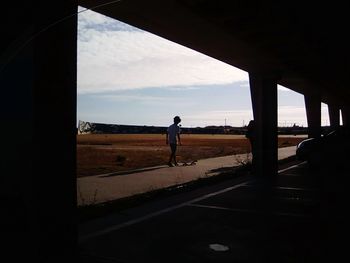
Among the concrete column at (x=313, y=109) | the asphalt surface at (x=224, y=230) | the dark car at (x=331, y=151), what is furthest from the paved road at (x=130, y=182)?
the concrete column at (x=313, y=109)

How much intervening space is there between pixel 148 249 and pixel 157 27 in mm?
5736

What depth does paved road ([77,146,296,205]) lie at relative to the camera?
959cm

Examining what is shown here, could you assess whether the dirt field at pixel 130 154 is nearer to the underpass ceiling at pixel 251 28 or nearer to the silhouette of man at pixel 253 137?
the silhouette of man at pixel 253 137

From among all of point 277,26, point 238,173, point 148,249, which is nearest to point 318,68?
point 238,173

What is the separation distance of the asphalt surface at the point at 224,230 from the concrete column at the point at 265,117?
4.63m

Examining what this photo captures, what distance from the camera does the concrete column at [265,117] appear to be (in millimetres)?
15664

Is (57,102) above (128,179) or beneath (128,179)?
above

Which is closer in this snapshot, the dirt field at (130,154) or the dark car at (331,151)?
the dark car at (331,151)

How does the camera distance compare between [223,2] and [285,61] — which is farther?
[285,61]

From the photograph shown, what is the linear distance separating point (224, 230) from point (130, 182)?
513 centimetres

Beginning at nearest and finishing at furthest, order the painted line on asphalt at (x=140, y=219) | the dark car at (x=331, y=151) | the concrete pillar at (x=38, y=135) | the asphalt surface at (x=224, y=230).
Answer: the concrete pillar at (x=38, y=135)
the asphalt surface at (x=224, y=230)
the painted line on asphalt at (x=140, y=219)
the dark car at (x=331, y=151)

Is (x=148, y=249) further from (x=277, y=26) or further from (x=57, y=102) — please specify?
(x=277, y=26)

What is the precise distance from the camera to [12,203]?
541cm

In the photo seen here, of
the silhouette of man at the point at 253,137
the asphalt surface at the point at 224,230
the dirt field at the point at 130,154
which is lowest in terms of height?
the asphalt surface at the point at 224,230
